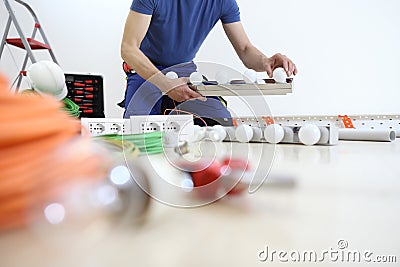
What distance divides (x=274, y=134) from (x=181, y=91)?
321mm

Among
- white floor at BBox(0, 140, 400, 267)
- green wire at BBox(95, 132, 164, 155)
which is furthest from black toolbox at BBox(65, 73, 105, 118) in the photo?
white floor at BBox(0, 140, 400, 267)

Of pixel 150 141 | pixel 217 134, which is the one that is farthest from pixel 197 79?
pixel 150 141

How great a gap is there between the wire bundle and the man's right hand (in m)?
0.81

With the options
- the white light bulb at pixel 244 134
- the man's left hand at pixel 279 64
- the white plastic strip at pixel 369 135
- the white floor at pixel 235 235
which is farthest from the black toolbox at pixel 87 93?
the white floor at pixel 235 235

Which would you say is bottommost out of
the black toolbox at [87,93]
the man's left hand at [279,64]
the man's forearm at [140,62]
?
the black toolbox at [87,93]

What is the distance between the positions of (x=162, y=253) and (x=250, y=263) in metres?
0.05

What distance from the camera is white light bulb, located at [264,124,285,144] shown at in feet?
3.17

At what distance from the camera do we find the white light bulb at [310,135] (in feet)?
3.06

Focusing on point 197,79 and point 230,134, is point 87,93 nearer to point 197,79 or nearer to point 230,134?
point 197,79

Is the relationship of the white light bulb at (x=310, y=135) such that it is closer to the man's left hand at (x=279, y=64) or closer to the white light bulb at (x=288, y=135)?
the white light bulb at (x=288, y=135)

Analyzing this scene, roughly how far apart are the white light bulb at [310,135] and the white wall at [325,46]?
907 mm

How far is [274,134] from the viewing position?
96 centimetres

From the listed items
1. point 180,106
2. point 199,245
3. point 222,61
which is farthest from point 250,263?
point 222,61

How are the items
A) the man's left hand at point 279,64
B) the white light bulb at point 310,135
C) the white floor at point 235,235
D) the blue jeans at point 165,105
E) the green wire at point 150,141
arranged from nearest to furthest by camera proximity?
the white floor at point 235,235 < the green wire at point 150,141 < the white light bulb at point 310,135 < the blue jeans at point 165,105 < the man's left hand at point 279,64
